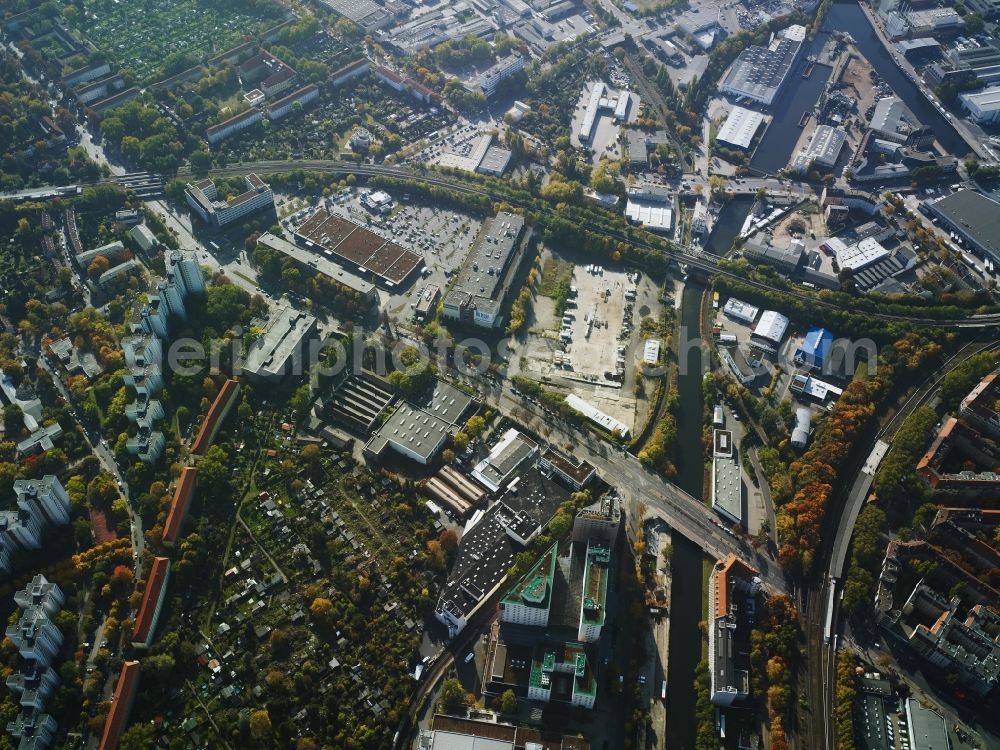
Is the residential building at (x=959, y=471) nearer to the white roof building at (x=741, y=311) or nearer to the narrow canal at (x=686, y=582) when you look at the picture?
the narrow canal at (x=686, y=582)

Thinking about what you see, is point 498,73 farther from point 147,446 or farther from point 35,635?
point 35,635

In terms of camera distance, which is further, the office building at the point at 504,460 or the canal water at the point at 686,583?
the office building at the point at 504,460

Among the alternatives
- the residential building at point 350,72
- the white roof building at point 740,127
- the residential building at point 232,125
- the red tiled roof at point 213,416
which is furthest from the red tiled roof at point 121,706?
the white roof building at point 740,127

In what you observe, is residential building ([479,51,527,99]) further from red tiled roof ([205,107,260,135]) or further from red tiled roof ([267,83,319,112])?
red tiled roof ([205,107,260,135])

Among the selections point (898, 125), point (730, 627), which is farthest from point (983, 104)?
point (730, 627)

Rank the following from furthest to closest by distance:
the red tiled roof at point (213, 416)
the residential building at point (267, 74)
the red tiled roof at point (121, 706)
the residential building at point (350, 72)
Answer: the residential building at point (350, 72) → the residential building at point (267, 74) → the red tiled roof at point (213, 416) → the red tiled roof at point (121, 706)
